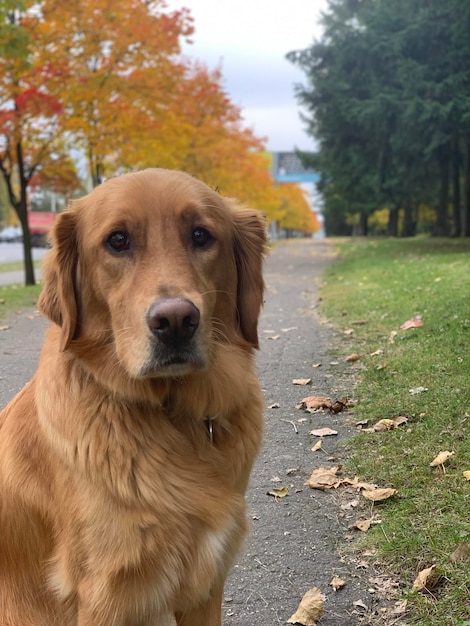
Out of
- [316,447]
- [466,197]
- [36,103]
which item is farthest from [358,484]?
[466,197]

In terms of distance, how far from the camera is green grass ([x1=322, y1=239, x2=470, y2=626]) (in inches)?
106

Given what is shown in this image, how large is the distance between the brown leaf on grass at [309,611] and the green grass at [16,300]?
7817 mm

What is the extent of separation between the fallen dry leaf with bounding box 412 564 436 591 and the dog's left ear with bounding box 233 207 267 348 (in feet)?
4.01

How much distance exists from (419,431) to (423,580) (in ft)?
4.88

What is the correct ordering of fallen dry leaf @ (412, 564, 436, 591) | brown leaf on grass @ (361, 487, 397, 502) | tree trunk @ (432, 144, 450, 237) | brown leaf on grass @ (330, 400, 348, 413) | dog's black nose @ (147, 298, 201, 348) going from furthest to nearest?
1. tree trunk @ (432, 144, 450, 237)
2. brown leaf on grass @ (330, 400, 348, 413)
3. brown leaf on grass @ (361, 487, 397, 502)
4. fallen dry leaf @ (412, 564, 436, 591)
5. dog's black nose @ (147, 298, 201, 348)

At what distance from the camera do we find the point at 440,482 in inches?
129

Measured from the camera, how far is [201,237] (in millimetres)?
2352

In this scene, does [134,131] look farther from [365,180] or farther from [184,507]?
[184,507]

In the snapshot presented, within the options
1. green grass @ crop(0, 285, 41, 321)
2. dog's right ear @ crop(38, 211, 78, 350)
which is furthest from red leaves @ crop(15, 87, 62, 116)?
dog's right ear @ crop(38, 211, 78, 350)

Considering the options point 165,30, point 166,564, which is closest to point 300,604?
point 166,564

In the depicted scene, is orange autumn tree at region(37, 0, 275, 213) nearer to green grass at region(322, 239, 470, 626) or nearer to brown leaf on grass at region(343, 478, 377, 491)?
green grass at region(322, 239, 470, 626)

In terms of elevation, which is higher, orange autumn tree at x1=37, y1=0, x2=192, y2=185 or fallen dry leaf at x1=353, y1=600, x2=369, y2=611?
orange autumn tree at x1=37, y1=0, x2=192, y2=185

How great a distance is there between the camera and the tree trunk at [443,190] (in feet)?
61.2

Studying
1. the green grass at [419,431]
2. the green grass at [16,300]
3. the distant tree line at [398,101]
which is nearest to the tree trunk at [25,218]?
the green grass at [16,300]
